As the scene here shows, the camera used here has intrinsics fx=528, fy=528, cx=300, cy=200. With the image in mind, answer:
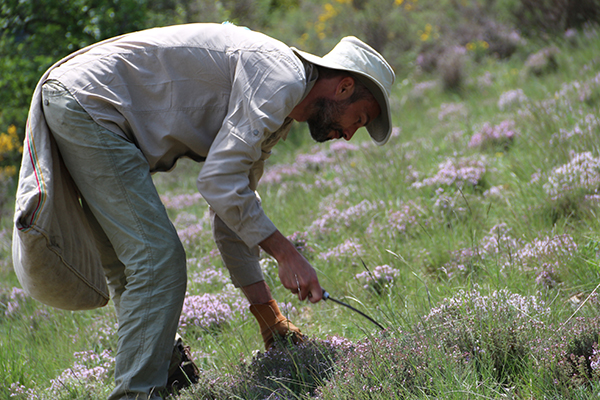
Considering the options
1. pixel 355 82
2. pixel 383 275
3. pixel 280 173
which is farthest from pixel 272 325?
pixel 280 173

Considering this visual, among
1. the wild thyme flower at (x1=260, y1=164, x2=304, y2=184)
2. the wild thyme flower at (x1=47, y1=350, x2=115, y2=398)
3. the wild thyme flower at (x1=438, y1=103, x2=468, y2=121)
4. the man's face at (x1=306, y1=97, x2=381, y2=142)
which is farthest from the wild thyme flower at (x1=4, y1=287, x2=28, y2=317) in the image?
the wild thyme flower at (x1=438, y1=103, x2=468, y2=121)

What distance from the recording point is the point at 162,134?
8.73ft

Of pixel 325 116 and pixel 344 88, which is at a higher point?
pixel 344 88

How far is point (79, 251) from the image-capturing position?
8.82 feet

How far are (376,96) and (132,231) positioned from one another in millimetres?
1510

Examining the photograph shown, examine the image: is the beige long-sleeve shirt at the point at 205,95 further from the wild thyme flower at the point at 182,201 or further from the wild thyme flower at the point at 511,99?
the wild thyme flower at the point at 511,99

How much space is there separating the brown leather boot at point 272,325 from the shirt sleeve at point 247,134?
2.53ft

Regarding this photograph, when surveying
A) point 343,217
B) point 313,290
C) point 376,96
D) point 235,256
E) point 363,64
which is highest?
point 363,64

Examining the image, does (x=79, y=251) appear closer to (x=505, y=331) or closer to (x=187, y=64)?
(x=187, y=64)

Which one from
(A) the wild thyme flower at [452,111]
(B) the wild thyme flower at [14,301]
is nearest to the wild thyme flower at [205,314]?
(B) the wild thyme flower at [14,301]

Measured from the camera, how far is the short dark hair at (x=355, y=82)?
2.87m

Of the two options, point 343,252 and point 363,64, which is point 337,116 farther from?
point 343,252

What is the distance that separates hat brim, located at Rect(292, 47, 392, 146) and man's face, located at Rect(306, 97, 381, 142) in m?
0.06

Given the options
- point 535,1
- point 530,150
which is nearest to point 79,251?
point 530,150
